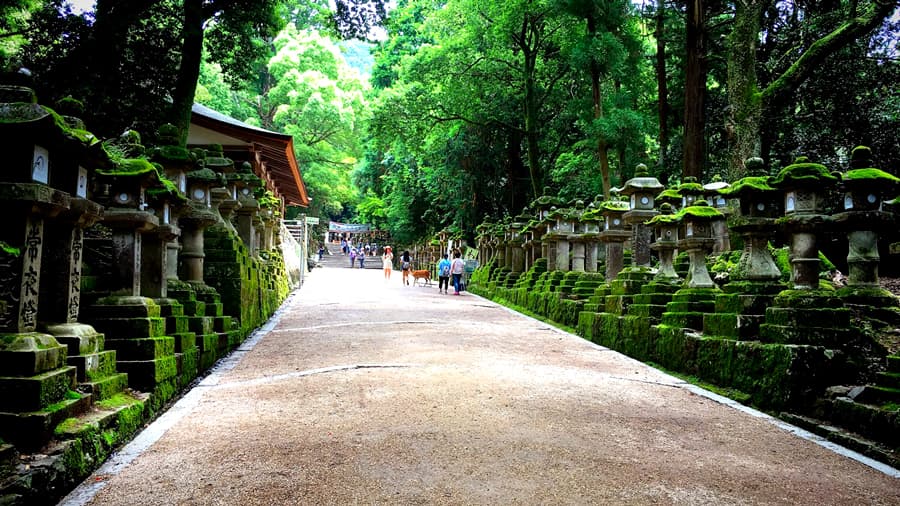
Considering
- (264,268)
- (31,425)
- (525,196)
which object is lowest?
(31,425)

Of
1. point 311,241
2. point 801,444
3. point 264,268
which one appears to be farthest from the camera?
point 311,241

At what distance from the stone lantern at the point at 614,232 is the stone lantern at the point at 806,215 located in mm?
5704

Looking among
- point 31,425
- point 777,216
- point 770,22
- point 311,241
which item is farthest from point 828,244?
point 311,241

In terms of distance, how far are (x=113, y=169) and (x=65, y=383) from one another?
2.17 metres

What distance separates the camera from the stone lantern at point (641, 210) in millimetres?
10703

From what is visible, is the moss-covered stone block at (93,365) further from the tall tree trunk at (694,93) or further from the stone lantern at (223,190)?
the tall tree trunk at (694,93)

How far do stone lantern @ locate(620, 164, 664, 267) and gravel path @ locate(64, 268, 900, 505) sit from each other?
402cm

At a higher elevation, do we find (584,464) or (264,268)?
(264,268)

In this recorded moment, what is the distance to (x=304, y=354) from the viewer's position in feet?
25.3

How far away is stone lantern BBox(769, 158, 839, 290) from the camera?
5.74m

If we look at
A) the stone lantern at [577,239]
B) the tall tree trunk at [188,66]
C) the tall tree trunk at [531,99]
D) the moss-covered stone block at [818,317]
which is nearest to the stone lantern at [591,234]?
the stone lantern at [577,239]

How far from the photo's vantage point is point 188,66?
460 inches

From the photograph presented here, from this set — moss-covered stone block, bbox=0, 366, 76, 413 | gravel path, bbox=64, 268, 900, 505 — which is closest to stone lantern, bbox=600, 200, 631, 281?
gravel path, bbox=64, 268, 900, 505

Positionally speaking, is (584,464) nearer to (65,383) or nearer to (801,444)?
(801,444)
